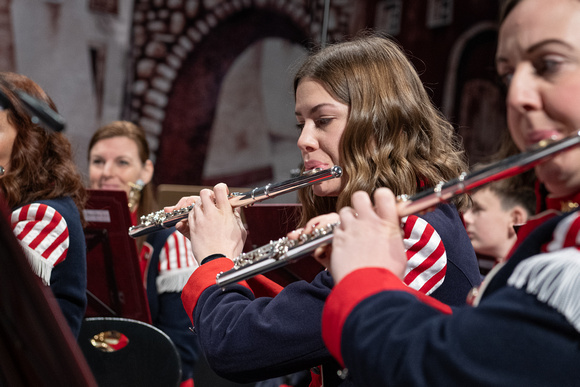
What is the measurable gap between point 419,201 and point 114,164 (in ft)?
8.87

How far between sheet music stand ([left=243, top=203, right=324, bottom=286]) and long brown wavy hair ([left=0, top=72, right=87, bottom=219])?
2.03ft

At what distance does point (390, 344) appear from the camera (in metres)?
0.77

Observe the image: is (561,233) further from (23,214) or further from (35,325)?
(23,214)

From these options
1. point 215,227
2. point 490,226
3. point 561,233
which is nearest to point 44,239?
point 215,227

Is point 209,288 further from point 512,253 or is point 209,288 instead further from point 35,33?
point 35,33

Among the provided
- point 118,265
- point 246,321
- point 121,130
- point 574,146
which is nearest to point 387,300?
point 574,146

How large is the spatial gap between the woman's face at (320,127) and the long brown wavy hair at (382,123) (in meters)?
0.02

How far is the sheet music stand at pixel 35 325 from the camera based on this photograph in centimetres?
66

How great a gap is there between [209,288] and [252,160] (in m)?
3.46

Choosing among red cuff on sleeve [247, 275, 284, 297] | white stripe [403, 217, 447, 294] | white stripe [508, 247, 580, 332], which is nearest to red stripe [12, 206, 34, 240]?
red cuff on sleeve [247, 275, 284, 297]

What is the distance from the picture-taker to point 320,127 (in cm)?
155

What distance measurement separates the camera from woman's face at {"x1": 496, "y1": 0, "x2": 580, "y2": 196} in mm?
814

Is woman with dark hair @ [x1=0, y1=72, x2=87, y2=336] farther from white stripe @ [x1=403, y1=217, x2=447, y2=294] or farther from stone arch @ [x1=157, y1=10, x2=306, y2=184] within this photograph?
stone arch @ [x1=157, y1=10, x2=306, y2=184]

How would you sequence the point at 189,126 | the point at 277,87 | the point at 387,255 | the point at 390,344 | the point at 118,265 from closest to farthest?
the point at 390,344 → the point at 387,255 → the point at 118,265 → the point at 189,126 → the point at 277,87
